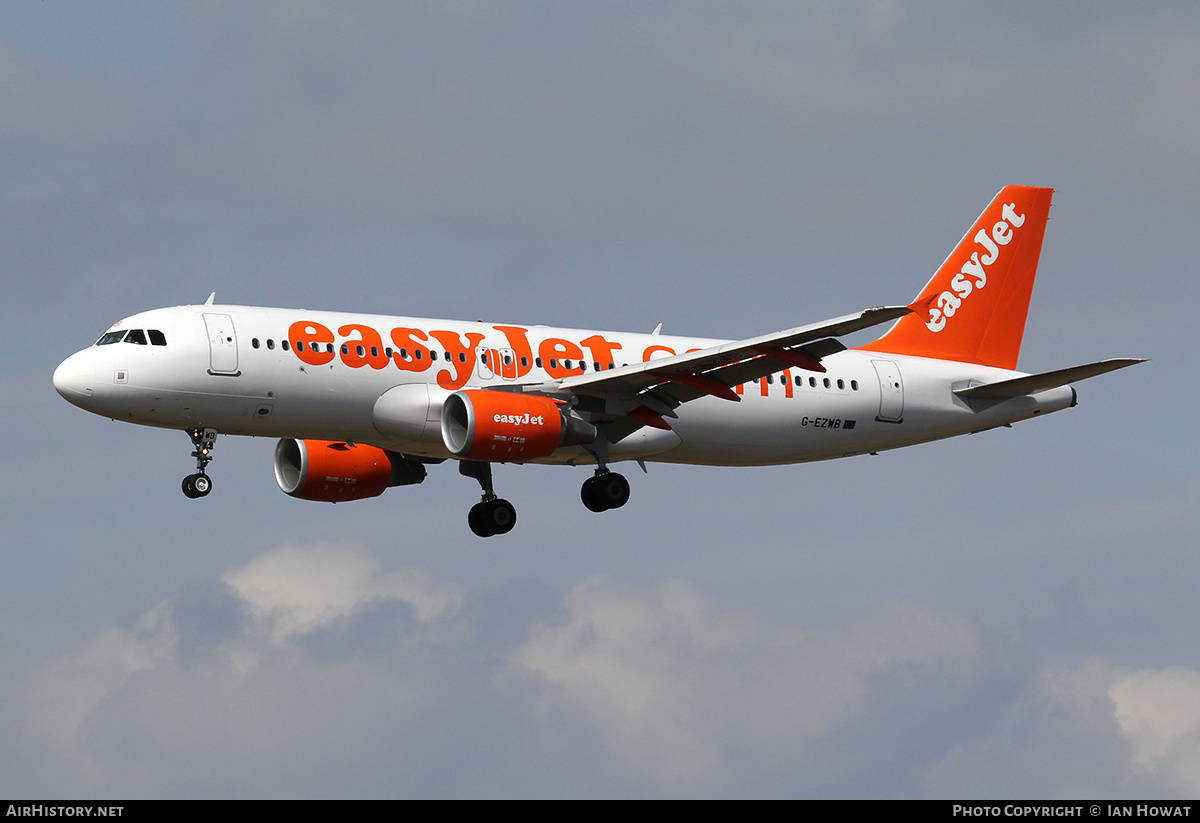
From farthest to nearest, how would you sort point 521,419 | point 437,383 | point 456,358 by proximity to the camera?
1. point 456,358
2. point 437,383
3. point 521,419

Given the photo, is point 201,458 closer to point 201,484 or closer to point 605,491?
point 201,484

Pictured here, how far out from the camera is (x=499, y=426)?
1754 inches

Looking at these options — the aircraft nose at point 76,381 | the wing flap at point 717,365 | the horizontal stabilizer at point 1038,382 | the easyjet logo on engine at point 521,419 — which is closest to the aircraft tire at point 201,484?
the aircraft nose at point 76,381

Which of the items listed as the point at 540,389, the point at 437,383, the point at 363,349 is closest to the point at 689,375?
the point at 540,389

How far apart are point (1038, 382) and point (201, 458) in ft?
73.3

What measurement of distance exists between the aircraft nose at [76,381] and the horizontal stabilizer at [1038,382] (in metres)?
24.0

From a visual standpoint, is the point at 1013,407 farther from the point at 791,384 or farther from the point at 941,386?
the point at 791,384

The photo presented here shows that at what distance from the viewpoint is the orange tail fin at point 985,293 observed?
54.7 m

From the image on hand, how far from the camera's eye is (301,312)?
4572 cm

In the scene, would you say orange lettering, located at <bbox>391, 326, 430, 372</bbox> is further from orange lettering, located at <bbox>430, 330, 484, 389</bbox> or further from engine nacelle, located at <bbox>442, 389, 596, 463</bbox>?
engine nacelle, located at <bbox>442, 389, 596, 463</bbox>

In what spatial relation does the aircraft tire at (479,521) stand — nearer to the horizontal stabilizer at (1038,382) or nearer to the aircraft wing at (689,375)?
the aircraft wing at (689,375)

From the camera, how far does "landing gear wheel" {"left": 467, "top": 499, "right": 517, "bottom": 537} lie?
5119 cm

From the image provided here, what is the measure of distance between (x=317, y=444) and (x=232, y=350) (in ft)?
24.1

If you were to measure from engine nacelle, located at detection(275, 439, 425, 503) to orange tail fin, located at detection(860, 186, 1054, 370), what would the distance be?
14.4 m
